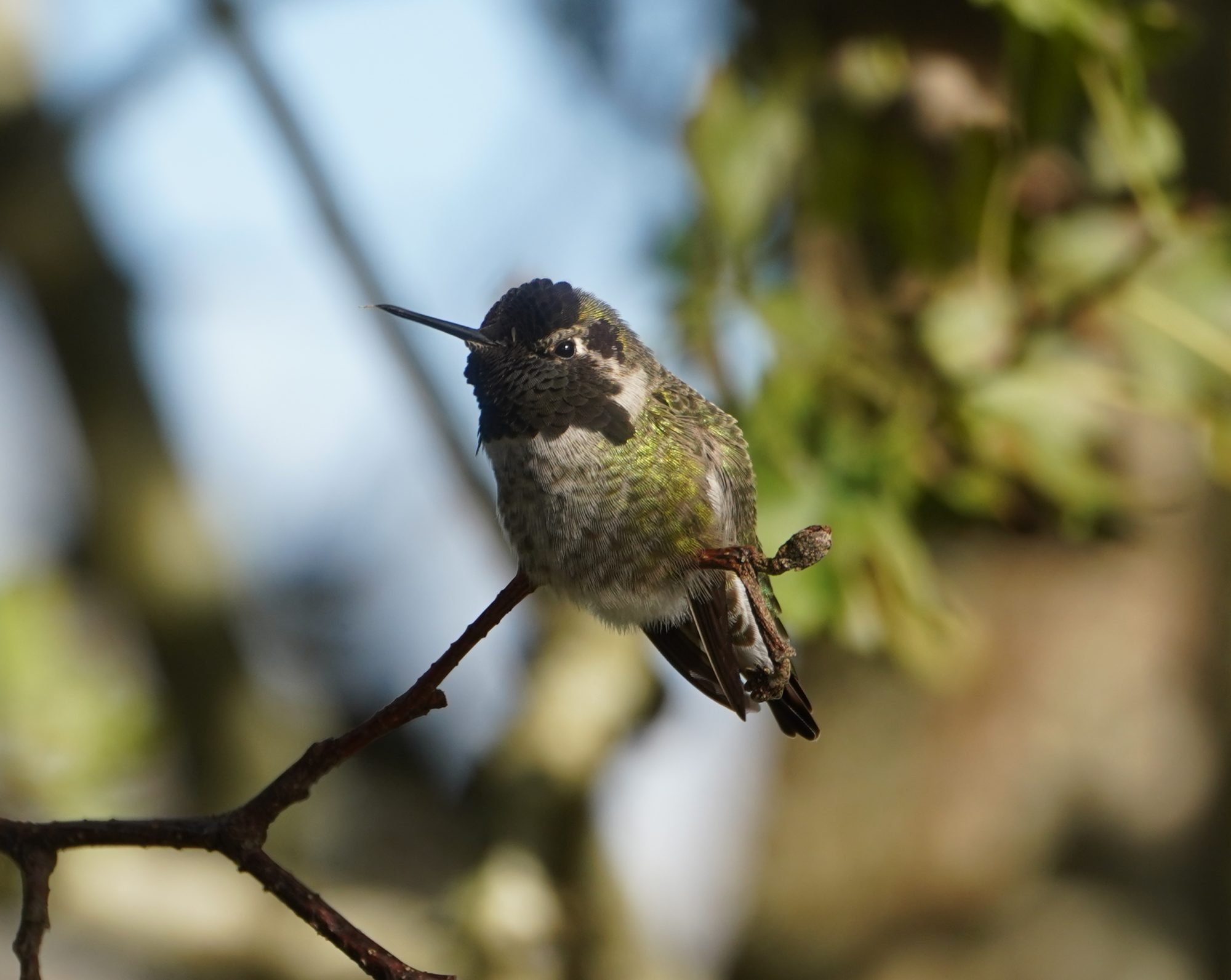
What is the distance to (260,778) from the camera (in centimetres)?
591

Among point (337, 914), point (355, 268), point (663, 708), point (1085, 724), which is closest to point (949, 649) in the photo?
point (1085, 724)

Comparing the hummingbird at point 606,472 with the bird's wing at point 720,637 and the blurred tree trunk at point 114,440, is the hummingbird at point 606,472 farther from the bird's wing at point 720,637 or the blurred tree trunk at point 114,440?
the blurred tree trunk at point 114,440

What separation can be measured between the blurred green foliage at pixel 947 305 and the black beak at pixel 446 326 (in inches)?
36.5

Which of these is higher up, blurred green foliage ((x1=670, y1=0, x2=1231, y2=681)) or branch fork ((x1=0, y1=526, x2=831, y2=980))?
blurred green foliage ((x1=670, y1=0, x2=1231, y2=681))

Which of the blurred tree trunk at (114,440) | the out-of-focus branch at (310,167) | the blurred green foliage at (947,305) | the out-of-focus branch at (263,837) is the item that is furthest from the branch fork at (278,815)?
the blurred tree trunk at (114,440)

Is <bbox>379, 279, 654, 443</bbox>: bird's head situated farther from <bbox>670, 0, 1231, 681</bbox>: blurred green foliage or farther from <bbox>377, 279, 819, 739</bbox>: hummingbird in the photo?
<bbox>670, 0, 1231, 681</bbox>: blurred green foliage

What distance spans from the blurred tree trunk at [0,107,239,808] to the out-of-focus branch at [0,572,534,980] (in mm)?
4744

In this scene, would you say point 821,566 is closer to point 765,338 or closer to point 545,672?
point 765,338

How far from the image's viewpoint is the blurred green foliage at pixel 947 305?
306cm

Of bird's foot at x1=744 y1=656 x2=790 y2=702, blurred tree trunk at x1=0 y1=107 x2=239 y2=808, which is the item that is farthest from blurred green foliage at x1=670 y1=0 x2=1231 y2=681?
blurred tree trunk at x1=0 y1=107 x2=239 y2=808

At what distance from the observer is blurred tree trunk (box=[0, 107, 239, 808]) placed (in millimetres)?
6070

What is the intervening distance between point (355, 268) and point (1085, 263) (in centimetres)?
326

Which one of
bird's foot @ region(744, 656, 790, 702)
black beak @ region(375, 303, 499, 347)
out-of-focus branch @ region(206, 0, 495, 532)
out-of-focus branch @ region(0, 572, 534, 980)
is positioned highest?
out-of-focus branch @ region(206, 0, 495, 532)

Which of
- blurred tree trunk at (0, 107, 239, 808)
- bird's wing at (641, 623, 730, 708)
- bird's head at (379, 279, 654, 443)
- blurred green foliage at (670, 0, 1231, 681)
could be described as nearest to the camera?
bird's head at (379, 279, 654, 443)
